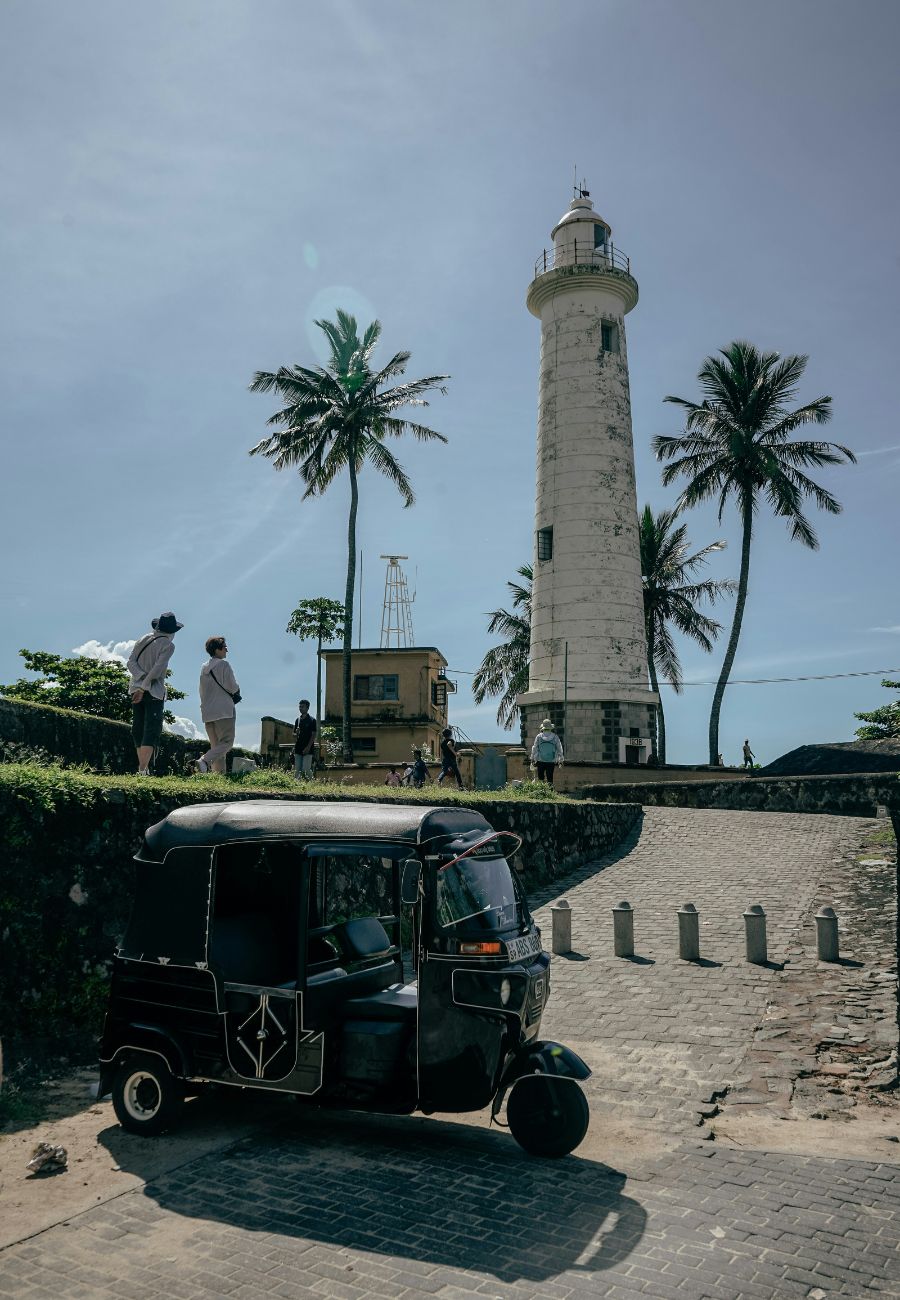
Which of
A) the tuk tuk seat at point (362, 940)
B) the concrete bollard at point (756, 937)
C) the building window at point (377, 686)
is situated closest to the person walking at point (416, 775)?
the concrete bollard at point (756, 937)

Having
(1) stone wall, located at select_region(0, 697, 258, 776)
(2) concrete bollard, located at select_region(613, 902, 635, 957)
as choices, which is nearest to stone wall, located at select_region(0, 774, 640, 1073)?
(1) stone wall, located at select_region(0, 697, 258, 776)

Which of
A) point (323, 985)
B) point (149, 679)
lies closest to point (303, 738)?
point (149, 679)

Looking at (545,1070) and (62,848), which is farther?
(62,848)

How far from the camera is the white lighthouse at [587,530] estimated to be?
31219 millimetres

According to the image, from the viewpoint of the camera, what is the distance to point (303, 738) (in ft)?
57.1

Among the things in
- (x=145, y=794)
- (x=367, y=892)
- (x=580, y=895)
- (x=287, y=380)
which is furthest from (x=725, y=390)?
(x=145, y=794)

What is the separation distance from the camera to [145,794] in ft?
29.2

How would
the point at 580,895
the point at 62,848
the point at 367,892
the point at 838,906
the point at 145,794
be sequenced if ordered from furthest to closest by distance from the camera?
1. the point at 580,895
2. the point at 838,906
3. the point at 367,892
4. the point at 145,794
5. the point at 62,848

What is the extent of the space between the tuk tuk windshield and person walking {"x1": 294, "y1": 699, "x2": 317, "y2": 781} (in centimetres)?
1094

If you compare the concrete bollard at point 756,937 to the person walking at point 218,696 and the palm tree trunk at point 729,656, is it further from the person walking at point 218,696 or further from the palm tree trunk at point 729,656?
the palm tree trunk at point 729,656

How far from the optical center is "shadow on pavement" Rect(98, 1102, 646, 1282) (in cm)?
478

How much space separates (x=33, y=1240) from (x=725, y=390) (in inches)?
1467

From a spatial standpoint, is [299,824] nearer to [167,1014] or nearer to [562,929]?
[167,1014]

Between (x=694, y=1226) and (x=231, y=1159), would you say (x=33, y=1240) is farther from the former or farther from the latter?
(x=694, y=1226)
